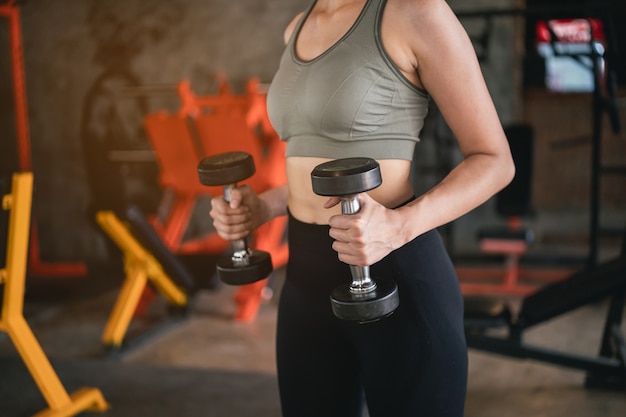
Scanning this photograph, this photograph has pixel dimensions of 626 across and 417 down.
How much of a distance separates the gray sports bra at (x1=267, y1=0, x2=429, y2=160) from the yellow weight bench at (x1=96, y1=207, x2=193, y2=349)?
2107 millimetres

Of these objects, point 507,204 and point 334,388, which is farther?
point 507,204

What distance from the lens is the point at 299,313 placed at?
1043 millimetres

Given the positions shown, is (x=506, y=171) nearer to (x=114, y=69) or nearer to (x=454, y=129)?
(x=454, y=129)

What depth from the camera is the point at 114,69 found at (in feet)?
15.9

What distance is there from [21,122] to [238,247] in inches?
150

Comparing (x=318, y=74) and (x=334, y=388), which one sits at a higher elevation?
(x=318, y=74)

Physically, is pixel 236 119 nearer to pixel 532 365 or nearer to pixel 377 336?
pixel 532 365

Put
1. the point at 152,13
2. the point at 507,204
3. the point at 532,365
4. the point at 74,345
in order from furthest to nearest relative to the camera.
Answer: the point at 152,13 → the point at 507,204 → the point at 74,345 → the point at 532,365

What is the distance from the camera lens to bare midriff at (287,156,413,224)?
0.98 metres

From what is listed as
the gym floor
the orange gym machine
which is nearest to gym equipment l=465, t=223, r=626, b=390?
the gym floor

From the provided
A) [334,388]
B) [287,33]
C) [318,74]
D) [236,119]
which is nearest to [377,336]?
[334,388]

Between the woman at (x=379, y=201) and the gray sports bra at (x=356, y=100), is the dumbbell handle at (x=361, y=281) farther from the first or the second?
the gray sports bra at (x=356, y=100)

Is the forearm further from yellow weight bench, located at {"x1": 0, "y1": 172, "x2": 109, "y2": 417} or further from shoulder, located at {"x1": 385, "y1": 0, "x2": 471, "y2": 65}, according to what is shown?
yellow weight bench, located at {"x1": 0, "y1": 172, "x2": 109, "y2": 417}

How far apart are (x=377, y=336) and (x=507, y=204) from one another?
2.94m
